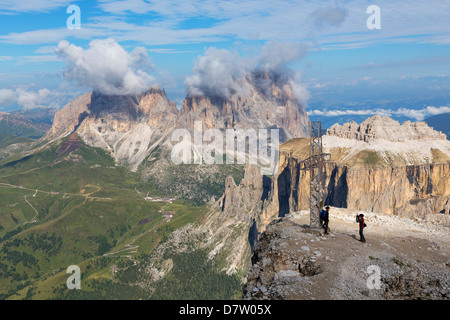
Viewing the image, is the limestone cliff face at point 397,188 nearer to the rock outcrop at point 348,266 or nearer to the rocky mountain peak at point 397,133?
the rocky mountain peak at point 397,133

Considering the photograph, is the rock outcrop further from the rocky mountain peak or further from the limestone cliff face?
the rocky mountain peak

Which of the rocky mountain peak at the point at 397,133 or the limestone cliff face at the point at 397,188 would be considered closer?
the limestone cliff face at the point at 397,188

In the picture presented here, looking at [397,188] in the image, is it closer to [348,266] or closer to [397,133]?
[397,133]

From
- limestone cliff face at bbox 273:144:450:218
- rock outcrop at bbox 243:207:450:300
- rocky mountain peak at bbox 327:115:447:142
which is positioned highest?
rocky mountain peak at bbox 327:115:447:142

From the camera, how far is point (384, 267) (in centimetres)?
4050

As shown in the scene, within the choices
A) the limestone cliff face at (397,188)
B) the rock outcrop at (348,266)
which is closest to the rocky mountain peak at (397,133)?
the limestone cliff face at (397,188)

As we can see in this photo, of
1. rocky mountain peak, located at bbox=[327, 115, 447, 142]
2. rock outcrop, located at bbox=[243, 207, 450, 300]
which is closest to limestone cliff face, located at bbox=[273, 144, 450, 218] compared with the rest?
rocky mountain peak, located at bbox=[327, 115, 447, 142]

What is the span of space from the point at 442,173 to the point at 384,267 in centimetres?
14905

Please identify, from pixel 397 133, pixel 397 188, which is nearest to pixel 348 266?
pixel 397 188

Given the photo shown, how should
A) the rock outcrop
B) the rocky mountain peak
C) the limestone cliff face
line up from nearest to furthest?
the rock outcrop < the limestone cliff face < the rocky mountain peak

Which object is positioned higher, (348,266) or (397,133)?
(397,133)

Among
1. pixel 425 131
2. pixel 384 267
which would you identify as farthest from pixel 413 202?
pixel 384 267
